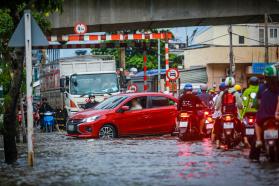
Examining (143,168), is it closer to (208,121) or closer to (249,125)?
(249,125)

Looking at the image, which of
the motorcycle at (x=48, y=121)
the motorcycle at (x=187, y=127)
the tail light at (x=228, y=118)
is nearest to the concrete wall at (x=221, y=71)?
the motorcycle at (x=48, y=121)

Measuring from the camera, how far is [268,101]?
13289 millimetres

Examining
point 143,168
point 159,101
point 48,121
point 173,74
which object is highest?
point 173,74

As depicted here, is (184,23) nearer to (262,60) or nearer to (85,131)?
(85,131)

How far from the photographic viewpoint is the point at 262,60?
210 ft

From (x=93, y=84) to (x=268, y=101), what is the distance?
21783mm

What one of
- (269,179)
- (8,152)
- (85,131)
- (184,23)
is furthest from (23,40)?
(184,23)

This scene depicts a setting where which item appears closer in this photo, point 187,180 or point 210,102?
point 187,180

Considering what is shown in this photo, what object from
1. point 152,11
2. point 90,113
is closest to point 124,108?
point 90,113

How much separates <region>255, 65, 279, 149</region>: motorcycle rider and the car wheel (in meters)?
11.3

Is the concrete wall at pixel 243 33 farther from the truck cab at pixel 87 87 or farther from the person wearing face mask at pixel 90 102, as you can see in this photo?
the person wearing face mask at pixel 90 102

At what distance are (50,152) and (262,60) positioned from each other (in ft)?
156

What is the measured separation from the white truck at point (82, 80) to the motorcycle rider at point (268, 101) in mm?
20672

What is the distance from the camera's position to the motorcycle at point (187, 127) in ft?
70.2
